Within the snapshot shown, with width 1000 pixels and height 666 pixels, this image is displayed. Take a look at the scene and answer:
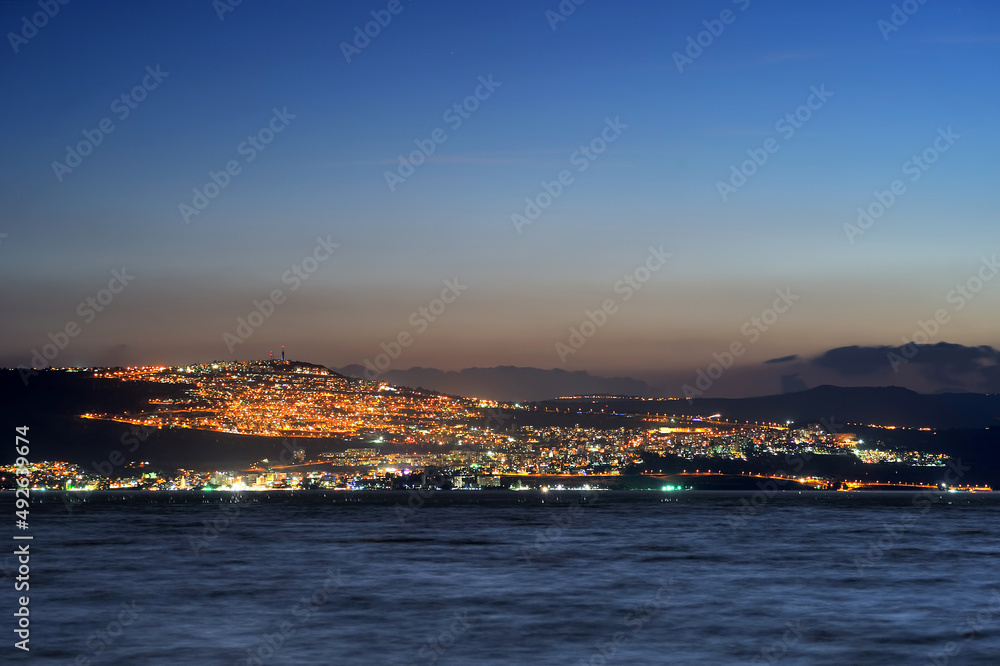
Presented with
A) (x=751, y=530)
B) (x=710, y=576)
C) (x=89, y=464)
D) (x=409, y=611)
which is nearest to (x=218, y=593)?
(x=409, y=611)

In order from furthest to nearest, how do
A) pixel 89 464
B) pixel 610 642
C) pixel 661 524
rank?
pixel 89 464, pixel 661 524, pixel 610 642

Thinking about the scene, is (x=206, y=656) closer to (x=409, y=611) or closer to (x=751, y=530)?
(x=409, y=611)

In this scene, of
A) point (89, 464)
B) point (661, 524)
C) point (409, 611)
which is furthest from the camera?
point (89, 464)

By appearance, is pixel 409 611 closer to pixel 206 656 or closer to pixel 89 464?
pixel 206 656

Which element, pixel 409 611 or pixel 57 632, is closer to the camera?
pixel 57 632

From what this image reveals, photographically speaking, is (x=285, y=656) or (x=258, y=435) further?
(x=258, y=435)

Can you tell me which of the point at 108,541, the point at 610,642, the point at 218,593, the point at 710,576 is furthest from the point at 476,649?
the point at 108,541
